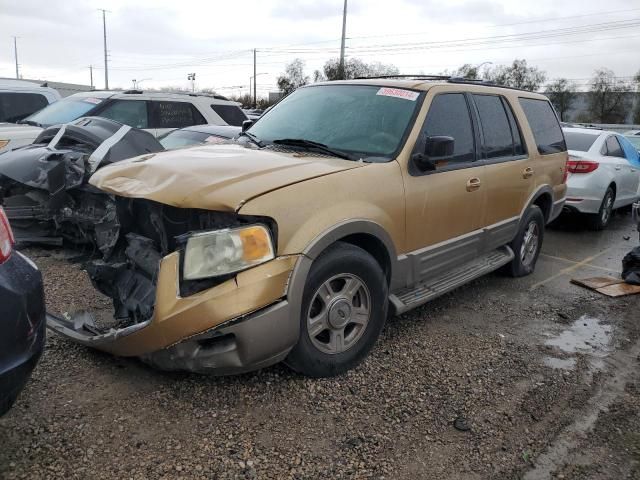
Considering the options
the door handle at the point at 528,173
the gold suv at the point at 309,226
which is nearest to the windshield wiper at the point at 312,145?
A: the gold suv at the point at 309,226

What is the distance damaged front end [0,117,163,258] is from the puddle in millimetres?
3408

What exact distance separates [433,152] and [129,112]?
6.83 m

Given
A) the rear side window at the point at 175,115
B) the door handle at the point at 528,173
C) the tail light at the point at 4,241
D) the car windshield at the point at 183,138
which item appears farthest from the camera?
the rear side window at the point at 175,115

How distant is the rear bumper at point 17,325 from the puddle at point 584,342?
10.7 feet

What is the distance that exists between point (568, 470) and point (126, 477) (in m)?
2.13

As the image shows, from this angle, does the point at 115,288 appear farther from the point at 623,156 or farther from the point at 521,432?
the point at 623,156

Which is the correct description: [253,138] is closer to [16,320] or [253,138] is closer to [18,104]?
[16,320]

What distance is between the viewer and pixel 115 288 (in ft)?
11.6

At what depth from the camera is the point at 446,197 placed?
4.01 m

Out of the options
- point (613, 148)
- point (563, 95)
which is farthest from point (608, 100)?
point (613, 148)

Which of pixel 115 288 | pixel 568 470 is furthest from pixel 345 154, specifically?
pixel 568 470

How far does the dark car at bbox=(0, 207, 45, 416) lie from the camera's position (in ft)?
6.97

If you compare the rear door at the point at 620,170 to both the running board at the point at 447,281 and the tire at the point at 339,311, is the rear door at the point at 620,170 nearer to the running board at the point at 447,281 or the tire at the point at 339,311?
the running board at the point at 447,281

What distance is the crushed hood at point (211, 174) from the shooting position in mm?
2820
